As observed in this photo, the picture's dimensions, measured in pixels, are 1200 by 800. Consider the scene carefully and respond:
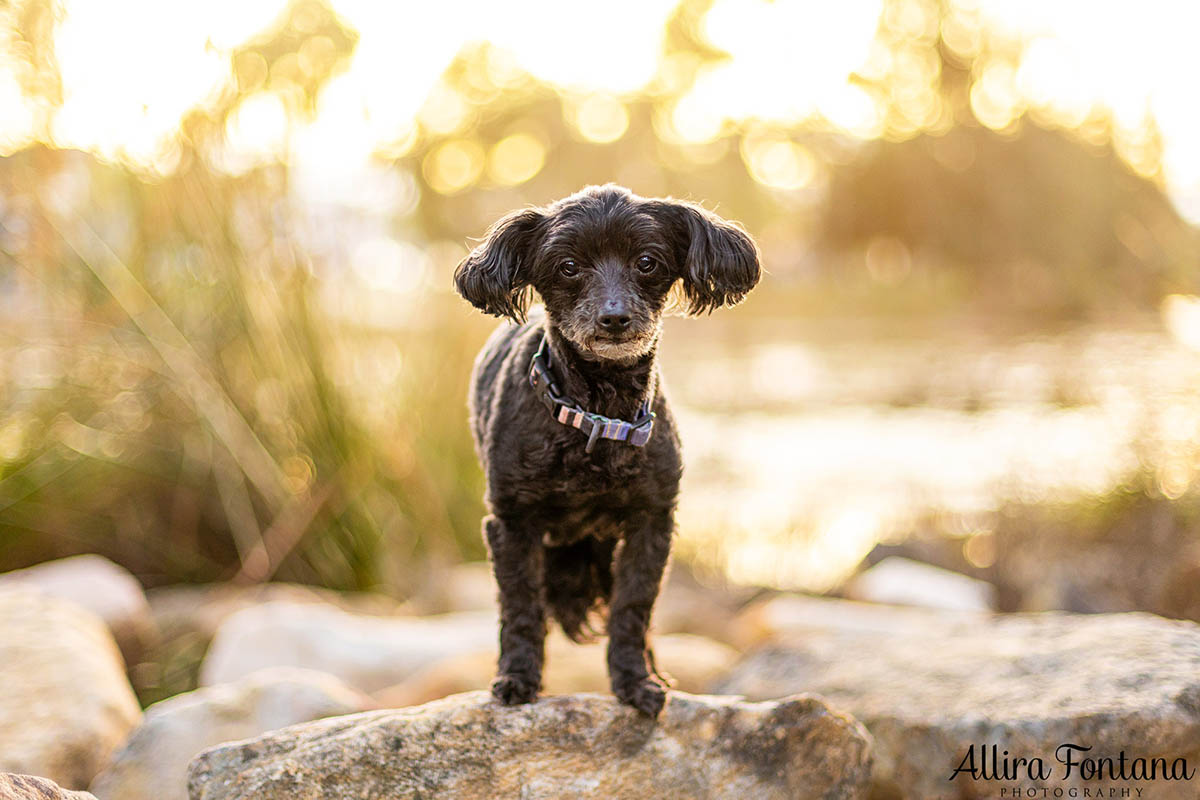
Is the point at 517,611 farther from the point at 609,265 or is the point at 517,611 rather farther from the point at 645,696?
the point at 609,265

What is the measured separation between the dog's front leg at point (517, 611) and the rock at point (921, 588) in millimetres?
4006

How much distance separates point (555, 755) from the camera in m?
2.87

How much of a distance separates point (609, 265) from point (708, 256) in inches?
11.6

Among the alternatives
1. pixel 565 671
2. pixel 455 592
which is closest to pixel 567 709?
pixel 565 671

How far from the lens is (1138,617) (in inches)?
155

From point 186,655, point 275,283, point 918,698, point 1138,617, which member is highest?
point 275,283

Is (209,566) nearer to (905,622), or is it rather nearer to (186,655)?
(186,655)

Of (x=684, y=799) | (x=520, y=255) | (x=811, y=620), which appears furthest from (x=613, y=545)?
(x=811, y=620)

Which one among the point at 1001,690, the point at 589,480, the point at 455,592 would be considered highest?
the point at 589,480

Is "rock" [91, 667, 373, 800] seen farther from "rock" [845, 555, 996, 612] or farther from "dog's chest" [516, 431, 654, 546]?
"rock" [845, 555, 996, 612]

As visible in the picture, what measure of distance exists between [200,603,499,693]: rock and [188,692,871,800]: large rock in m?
1.94

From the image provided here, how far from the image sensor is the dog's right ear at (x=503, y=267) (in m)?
2.74

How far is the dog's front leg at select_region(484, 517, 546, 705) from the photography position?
2.83 metres

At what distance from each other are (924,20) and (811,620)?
52.2ft
